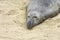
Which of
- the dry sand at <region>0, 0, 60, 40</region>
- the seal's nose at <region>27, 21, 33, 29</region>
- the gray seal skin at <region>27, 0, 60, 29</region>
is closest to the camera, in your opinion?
the dry sand at <region>0, 0, 60, 40</region>

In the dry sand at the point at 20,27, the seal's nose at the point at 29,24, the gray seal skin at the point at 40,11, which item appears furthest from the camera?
the gray seal skin at the point at 40,11

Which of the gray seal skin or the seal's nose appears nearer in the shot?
the seal's nose

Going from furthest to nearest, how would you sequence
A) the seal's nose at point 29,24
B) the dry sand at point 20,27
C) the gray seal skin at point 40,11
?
the gray seal skin at point 40,11
the seal's nose at point 29,24
the dry sand at point 20,27

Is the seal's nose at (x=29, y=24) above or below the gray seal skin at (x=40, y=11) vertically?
below

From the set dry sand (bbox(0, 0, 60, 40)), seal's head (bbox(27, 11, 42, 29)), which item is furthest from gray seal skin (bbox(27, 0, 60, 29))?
dry sand (bbox(0, 0, 60, 40))

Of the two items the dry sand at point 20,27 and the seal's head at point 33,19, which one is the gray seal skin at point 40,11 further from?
the dry sand at point 20,27

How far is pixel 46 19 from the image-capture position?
432 centimetres

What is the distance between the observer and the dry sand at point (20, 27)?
3.64 m

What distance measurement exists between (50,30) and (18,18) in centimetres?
84

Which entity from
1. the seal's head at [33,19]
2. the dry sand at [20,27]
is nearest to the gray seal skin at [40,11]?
the seal's head at [33,19]

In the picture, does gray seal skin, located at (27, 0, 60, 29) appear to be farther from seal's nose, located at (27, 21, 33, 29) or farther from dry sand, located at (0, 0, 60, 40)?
dry sand, located at (0, 0, 60, 40)

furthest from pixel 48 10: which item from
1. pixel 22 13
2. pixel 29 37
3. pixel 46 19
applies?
pixel 29 37

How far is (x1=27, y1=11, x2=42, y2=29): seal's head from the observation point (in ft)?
13.4

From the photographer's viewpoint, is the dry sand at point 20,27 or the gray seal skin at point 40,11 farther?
the gray seal skin at point 40,11
